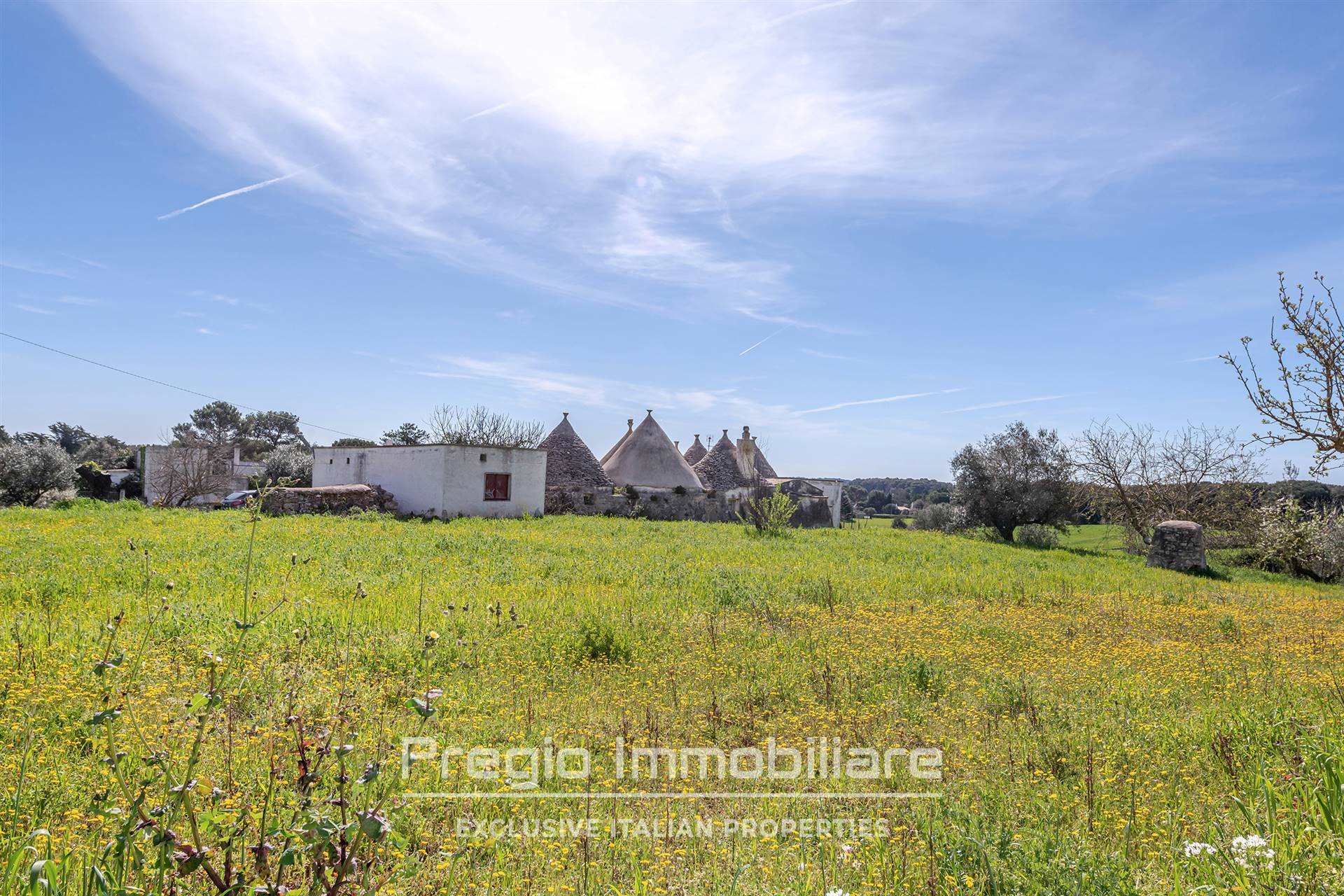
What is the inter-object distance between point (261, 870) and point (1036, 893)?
2.95 metres

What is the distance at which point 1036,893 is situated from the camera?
2.90 meters

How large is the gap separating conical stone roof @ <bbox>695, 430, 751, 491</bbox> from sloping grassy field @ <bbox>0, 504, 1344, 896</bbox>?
2050 centimetres

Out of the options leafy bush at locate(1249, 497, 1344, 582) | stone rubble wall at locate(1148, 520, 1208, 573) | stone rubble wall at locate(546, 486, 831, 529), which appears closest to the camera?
leafy bush at locate(1249, 497, 1344, 582)

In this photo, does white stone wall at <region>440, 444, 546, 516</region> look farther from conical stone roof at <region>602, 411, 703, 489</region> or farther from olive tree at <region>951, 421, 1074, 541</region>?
olive tree at <region>951, 421, 1074, 541</region>

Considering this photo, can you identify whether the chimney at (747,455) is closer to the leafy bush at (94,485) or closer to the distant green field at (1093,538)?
the distant green field at (1093,538)

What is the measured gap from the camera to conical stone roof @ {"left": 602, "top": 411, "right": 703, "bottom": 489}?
3062 centimetres

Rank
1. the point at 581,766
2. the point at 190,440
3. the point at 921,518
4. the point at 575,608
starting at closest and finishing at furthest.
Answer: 1. the point at 581,766
2. the point at 575,608
3. the point at 190,440
4. the point at 921,518

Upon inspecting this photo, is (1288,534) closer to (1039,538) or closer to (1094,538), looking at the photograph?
(1039,538)

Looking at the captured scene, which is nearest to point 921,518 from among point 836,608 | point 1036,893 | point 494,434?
point 494,434

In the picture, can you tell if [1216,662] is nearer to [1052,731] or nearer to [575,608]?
[1052,731]

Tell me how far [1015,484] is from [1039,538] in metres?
3.47

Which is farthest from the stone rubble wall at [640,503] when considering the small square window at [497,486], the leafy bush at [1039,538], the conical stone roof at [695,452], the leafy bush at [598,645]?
the leafy bush at [598,645]

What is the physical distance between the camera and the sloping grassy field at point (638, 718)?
2.90 meters

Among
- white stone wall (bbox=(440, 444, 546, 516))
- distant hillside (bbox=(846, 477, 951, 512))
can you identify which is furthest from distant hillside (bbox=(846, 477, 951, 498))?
Result: white stone wall (bbox=(440, 444, 546, 516))
